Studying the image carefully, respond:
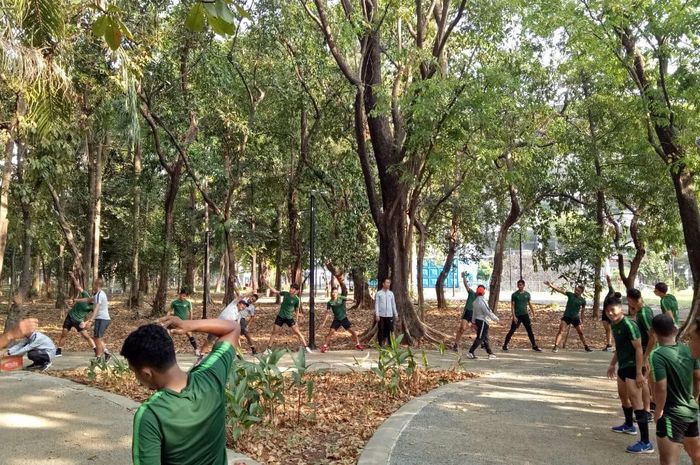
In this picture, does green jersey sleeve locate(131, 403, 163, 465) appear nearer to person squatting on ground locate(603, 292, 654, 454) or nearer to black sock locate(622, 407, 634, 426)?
person squatting on ground locate(603, 292, 654, 454)

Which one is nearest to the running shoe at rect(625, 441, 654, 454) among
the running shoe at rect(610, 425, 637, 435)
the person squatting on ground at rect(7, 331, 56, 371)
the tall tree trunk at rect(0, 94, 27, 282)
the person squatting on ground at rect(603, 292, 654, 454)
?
the person squatting on ground at rect(603, 292, 654, 454)

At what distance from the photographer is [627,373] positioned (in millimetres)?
6340

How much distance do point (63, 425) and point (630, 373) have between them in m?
6.13

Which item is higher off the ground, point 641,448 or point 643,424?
point 643,424

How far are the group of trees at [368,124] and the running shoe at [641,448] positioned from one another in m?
6.34

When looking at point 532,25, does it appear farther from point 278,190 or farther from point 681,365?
point 278,190

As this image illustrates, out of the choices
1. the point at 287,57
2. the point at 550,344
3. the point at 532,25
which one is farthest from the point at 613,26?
the point at 287,57

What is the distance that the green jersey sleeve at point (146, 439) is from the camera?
2193 mm

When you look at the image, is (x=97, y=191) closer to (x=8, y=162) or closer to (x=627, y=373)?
(x=8, y=162)

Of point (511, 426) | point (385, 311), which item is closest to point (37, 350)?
point (385, 311)

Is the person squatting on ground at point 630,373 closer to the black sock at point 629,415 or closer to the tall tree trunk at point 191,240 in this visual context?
A: the black sock at point 629,415

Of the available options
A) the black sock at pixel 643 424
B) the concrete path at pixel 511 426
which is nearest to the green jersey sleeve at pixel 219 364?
the concrete path at pixel 511 426

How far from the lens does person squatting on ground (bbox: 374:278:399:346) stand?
13.2 meters

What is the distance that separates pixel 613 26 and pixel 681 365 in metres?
10.8
